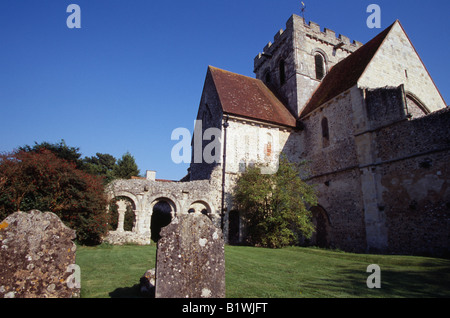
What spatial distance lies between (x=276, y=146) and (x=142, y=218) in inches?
378

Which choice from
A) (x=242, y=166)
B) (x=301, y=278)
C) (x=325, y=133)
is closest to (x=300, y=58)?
(x=325, y=133)

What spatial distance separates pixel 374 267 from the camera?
7.14 m

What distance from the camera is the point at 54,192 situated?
11375mm

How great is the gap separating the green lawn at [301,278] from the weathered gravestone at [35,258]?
665 mm

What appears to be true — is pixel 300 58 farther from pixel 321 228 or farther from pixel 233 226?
pixel 233 226

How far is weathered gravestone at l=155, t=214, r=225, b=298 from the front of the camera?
3.74m

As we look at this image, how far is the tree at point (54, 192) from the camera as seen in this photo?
1047cm

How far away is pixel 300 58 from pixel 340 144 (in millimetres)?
9675

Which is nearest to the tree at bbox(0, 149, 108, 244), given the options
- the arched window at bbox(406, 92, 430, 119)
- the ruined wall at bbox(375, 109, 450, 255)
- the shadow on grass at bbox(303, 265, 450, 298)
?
the shadow on grass at bbox(303, 265, 450, 298)

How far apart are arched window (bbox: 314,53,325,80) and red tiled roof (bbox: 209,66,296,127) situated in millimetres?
4348

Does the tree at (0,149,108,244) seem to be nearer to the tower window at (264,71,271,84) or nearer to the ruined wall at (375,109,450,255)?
the ruined wall at (375,109,450,255)

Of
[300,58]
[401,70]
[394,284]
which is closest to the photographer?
[394,284]
